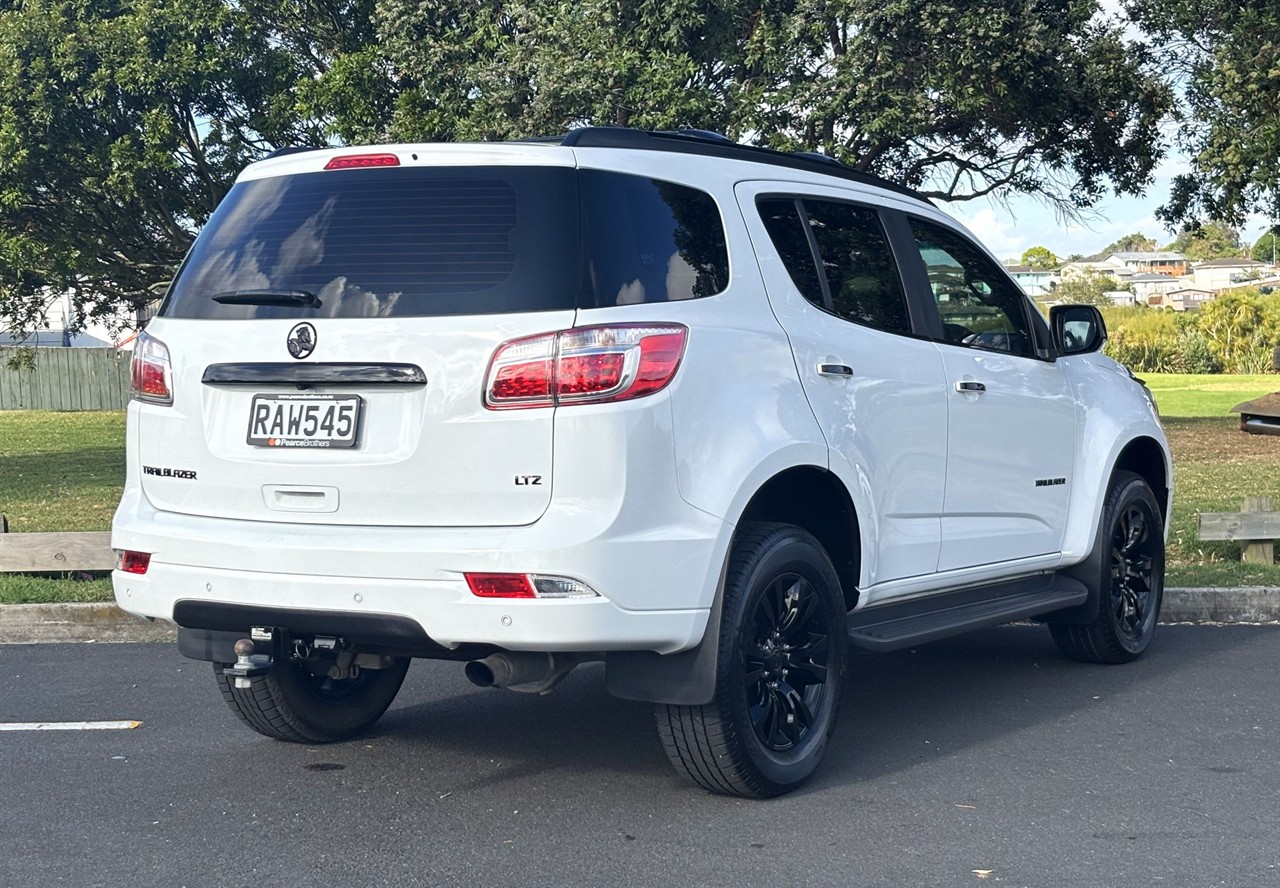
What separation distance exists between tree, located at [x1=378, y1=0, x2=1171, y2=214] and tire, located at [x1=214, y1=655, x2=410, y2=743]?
13335mm

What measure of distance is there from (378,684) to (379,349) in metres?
1.97

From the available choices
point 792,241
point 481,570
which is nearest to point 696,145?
point 792,241

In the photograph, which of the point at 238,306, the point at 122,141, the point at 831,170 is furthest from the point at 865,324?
the point at 122,141

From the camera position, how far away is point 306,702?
18.8ft

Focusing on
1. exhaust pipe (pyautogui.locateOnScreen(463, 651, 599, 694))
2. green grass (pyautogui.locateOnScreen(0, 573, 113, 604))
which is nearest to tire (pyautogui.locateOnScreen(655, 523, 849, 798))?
exhaust pipe (pyautogui.locateOnScreen(463, 651, 599, 694))

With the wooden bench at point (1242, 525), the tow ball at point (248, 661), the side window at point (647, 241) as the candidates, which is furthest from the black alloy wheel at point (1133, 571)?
the tow ball at point (248, 661)

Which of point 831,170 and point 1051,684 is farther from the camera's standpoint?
point 1051,684

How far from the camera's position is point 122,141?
21.1 metres

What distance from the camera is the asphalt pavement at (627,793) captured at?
4.40 metres

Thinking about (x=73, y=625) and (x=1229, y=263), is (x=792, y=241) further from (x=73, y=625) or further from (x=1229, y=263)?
(x=1229, y=263)

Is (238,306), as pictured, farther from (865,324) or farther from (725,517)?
(865,324)

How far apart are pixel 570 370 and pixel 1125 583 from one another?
393cm

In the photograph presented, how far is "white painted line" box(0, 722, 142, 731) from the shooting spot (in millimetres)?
6121

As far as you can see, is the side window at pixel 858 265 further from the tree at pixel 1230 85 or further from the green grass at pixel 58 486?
the tree at pixel 1230 85
